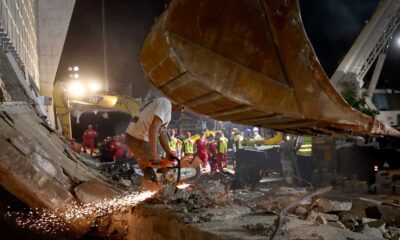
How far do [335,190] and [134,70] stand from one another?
25229mm

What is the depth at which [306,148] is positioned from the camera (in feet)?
37.4

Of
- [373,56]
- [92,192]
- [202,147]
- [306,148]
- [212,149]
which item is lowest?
[212,149]

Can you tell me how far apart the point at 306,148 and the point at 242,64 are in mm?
9423

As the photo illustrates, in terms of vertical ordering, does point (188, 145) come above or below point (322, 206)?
below

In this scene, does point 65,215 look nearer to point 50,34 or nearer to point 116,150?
point 116,150

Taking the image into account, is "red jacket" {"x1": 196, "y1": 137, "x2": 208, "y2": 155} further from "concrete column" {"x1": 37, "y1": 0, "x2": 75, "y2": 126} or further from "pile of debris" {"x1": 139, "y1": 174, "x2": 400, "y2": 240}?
"pile of debris" {"x1": 139, "y1": 174, "x2": 400, "y2": 240}

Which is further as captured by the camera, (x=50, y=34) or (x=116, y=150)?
(x=50, y=34)

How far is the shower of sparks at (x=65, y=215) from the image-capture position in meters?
3.81

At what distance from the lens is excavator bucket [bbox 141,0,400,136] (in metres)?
2.36

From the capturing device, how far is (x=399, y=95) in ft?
58.7

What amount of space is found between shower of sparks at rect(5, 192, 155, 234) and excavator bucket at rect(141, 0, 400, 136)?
1.79m

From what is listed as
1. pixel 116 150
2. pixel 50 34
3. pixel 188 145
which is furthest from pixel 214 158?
pixel 50 34

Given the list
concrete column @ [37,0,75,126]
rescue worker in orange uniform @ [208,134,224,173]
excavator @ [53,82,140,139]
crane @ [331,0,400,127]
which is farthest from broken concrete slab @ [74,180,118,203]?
concrete column @ [37,0,75,126]

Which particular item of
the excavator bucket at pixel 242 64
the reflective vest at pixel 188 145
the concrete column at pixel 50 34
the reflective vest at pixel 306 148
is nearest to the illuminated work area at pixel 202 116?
the excavator bucket at pixel 242 64
